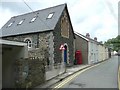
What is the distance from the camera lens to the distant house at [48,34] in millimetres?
26406

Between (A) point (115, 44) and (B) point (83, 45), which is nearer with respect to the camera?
(B) point (83, 45)

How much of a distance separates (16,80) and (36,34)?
52.9 ft

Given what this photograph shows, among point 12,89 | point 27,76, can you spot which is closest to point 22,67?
point 27,76

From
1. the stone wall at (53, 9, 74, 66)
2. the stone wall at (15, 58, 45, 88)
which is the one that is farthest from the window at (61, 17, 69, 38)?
the stone wall at (15, 58, 45, 88)

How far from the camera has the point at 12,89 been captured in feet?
41.7

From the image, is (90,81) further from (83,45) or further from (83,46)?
(83,45)

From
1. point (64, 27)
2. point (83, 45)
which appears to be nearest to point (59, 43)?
point (64, 27)

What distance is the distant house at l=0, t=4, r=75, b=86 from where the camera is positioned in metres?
26.4

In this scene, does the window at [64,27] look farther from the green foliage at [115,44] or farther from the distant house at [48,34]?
the green foliage at [115,44]

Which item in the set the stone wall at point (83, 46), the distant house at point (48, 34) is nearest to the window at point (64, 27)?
the distant house at point (48, 34)

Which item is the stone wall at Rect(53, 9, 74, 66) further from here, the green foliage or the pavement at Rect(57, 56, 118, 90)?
the green foliage

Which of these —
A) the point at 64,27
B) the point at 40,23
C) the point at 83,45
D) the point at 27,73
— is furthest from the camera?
the point at 83,45

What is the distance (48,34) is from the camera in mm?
26719

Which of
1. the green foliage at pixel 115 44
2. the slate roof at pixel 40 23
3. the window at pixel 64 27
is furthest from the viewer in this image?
the green foliage at pixel 115 44
